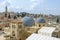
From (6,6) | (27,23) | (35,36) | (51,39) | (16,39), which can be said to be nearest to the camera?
(51,39)

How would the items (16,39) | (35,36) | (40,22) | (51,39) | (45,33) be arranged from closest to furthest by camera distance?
(51,39), (35,36), (45,33), (16,39), (40,22)

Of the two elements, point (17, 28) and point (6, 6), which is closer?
point (17, 28)

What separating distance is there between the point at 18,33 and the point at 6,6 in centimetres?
2473

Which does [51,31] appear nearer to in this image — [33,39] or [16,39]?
[33,39]

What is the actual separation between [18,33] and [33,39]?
12.6 ft

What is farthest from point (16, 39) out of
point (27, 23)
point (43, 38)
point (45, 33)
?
point (27, 23)

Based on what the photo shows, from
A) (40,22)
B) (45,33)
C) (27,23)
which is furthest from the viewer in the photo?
(40,22)

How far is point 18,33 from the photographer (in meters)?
13.5

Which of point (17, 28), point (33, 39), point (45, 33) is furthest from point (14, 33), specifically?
point (33, 39)

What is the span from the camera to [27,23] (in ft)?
63.2

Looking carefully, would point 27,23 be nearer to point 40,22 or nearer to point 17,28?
point 40,22

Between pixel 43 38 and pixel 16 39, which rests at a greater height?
pixel 43 38

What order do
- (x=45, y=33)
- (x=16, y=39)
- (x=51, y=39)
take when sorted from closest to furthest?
(x=51, y=39)
(x=45, y=33)
(x=16, y=39)

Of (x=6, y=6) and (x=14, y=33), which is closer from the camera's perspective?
(x=14, y=33)
